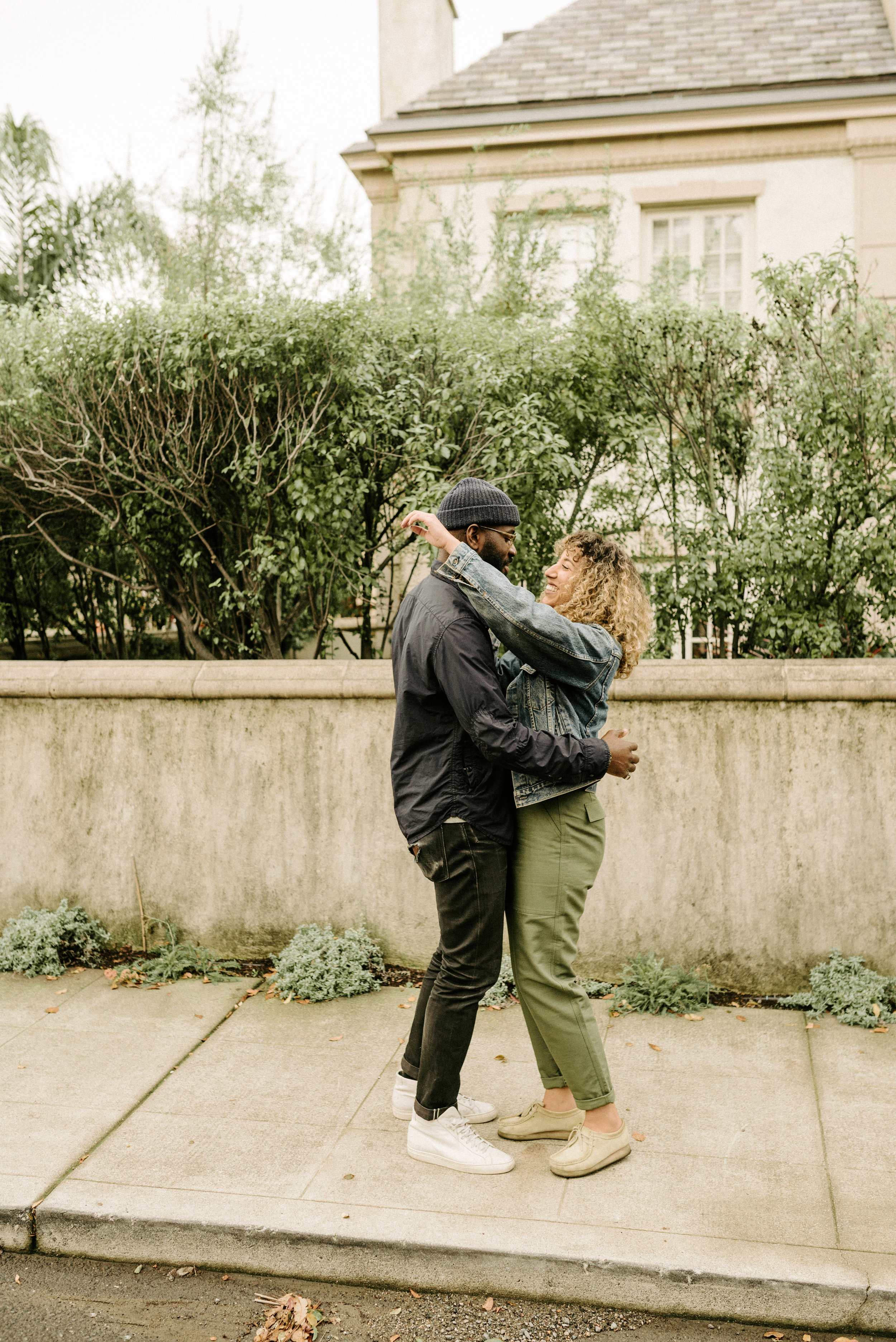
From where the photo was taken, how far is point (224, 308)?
17.9ft

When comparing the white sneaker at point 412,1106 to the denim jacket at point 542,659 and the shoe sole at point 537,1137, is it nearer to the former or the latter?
the shoe sole at point 537,1137

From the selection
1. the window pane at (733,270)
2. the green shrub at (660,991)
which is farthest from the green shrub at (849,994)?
the window pane at (733,270)

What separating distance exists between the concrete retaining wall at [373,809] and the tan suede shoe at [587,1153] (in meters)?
1.47

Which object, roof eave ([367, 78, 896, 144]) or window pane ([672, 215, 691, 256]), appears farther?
window pane ([672, 215, 691, 256])

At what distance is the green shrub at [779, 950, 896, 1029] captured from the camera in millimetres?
4434

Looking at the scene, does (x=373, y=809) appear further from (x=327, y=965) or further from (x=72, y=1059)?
(x=72, y=1059)

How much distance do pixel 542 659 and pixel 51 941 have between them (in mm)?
3141

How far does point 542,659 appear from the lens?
10.2ft

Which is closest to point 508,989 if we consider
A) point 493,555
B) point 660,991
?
point 660,991

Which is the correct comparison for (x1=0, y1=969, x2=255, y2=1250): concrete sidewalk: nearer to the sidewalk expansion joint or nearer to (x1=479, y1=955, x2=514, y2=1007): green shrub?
the sidewalk expansion joint

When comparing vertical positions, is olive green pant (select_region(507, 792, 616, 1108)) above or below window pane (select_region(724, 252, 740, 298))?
below

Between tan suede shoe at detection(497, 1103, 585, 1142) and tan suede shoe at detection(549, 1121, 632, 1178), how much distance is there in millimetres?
123

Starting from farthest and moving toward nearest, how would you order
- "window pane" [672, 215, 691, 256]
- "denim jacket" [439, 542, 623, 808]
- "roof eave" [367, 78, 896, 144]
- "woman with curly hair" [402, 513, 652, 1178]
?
"window pane" [672, 215, 691, 256]
"roof eave" [367, 78, 896, 144]
"woman with curly hair" [402, 513, 652, 1178]
"denim jacket" [439, 542, 623, 808]

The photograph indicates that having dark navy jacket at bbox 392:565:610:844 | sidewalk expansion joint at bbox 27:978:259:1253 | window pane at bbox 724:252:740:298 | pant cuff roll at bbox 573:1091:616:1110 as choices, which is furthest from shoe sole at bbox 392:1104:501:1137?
window pane at bbox 724:252:740:298
